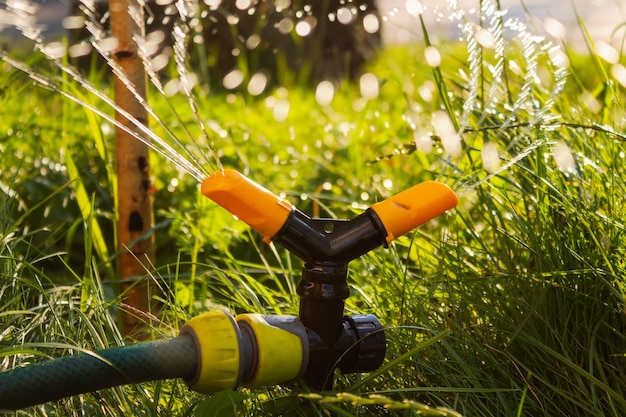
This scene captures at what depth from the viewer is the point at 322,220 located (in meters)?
1.25

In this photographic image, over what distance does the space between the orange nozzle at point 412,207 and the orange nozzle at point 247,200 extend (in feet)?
0.50

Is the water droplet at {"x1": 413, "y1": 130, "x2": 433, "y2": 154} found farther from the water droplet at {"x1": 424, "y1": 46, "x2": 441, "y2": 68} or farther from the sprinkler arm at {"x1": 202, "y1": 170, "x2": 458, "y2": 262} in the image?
the sprinkler arm at {"x1": 202, "y1": 170, "x2": 458, "y2": 262}

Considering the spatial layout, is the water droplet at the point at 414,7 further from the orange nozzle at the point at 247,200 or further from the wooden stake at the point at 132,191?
the orange nozzle at the point at 247,200

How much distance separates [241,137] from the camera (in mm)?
2857

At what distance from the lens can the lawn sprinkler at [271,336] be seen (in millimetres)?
1078

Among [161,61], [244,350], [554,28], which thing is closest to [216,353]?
[244,350]

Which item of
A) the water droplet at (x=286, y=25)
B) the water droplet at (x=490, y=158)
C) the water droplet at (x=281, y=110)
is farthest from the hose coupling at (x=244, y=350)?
the water droplet at (x=281, y=110)

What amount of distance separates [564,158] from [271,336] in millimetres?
802

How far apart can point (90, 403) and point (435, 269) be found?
79 centimetres

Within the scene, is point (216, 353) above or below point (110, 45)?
below

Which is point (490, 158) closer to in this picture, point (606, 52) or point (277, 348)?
point (606, 52)

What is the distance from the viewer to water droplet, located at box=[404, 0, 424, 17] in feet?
5.49

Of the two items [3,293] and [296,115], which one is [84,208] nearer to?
[3,293]

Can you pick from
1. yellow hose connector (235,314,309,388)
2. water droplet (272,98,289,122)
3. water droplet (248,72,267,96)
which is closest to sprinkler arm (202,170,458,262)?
yellow hose connector (235,314,309,388)
